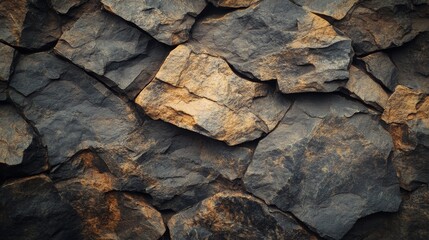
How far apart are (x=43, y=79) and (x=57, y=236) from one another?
1.55 meters

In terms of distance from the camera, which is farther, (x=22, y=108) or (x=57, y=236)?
(x=57, y=236)

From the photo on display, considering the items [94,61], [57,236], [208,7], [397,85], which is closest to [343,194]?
[397,85]

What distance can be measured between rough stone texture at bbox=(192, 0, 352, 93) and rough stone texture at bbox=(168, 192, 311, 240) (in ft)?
3.66

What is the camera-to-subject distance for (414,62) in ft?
10.1

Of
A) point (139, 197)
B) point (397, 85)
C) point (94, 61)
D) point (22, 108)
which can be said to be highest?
point (397, 85)

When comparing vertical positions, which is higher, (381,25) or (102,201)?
(381,25)

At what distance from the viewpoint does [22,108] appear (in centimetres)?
307

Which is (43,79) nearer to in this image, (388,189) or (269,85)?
(269,85)

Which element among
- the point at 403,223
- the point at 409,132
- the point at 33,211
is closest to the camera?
the point at 409,132

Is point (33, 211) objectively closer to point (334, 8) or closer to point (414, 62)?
point (334, 8)

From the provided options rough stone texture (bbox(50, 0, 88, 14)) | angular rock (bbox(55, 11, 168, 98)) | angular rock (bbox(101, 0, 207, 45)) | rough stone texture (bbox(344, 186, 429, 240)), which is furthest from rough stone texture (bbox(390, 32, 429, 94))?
rough stone texture (bbox(50, 0, 88, 14))

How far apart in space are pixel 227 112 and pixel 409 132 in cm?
162

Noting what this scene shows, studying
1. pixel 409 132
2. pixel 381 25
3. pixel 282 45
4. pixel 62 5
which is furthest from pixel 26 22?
pixel 409 132

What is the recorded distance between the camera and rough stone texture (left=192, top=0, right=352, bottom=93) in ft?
9.46
